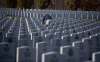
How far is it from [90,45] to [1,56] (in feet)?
5.92

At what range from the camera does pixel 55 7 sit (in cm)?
5200

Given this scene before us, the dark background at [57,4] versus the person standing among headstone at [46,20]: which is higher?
the dark background at [57,4]

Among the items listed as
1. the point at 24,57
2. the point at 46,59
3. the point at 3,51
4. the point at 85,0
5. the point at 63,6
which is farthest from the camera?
the point at 63,6

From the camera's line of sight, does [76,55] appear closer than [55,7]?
Yes

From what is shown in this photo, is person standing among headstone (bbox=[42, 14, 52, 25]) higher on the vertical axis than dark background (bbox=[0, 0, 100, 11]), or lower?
lower

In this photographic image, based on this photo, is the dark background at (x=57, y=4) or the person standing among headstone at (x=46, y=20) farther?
the dark background at (x=57, y=4)

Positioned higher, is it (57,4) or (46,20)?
(57,4)

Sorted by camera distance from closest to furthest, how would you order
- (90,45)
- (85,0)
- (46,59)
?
1. (46,59)
2. (90,45)
3. (85,0)

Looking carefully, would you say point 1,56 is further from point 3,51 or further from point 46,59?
point 46,59

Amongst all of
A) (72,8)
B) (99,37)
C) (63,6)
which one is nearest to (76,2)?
(72,8)

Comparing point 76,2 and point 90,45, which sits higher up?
point 76,2

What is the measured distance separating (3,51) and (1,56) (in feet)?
0.28

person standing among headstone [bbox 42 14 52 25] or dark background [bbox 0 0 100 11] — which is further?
dark background [bbox 0 0 100 11]

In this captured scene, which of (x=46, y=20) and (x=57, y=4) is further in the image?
(x=57, y=4)
